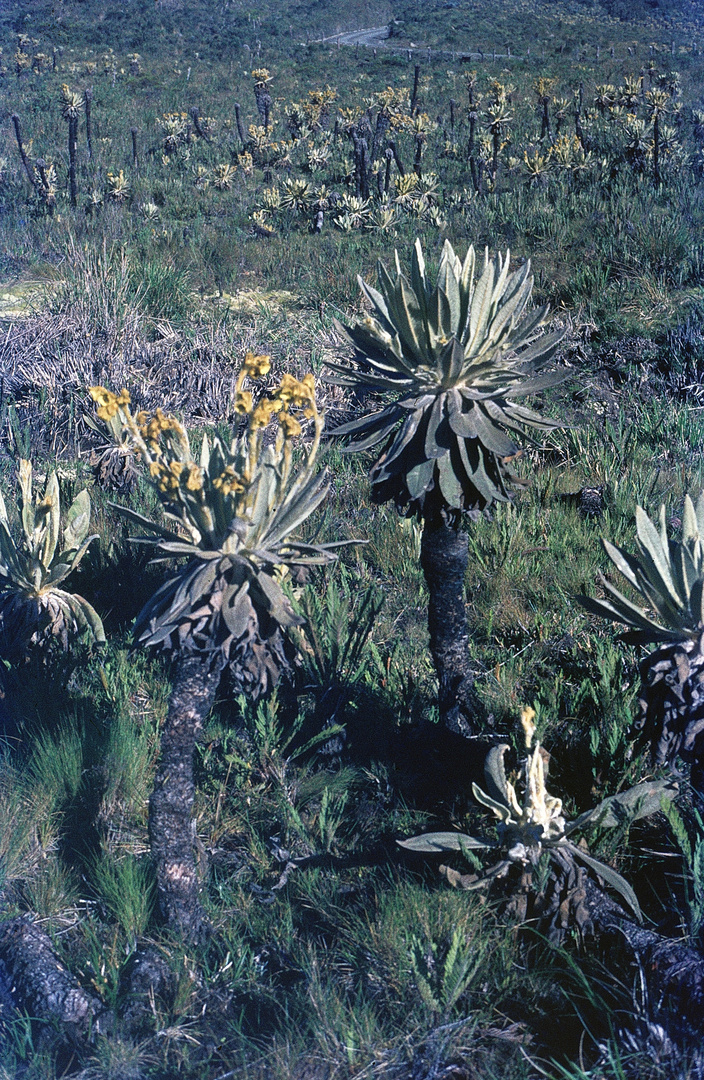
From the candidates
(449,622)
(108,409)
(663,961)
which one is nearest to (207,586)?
(108,409)

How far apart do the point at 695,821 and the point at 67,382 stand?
5.22m

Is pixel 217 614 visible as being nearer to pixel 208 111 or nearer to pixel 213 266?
pixel 213 266

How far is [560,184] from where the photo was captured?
11.6m

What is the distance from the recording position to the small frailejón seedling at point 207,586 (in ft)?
7.16

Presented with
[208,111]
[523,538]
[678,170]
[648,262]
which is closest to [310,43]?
[208,111]

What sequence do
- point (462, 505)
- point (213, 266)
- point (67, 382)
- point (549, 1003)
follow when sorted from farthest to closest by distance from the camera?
point (213, 266) < point (67, 382) < point (462, 505) < point (549, 1003)

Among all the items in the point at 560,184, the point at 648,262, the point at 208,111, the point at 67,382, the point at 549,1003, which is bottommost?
the point at 549,1003

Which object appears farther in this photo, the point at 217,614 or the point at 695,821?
the point at 695,821

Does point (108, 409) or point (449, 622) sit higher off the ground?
point (108, 409)

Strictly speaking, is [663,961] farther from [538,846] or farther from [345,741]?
[345,741]

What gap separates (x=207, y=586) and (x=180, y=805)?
65 centimetres

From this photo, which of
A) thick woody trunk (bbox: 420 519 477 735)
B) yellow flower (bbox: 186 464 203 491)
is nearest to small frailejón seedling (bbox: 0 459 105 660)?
yellow flower (bbox: 186 464 203 491)

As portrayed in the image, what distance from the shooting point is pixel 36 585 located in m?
3.09

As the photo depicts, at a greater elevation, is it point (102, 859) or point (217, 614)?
point (217, 614)
